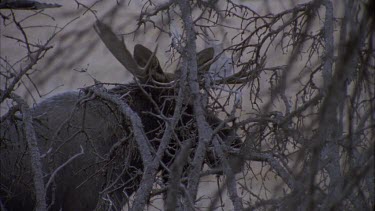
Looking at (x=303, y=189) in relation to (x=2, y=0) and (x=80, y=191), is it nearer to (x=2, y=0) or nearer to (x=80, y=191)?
(x=2, y=0)

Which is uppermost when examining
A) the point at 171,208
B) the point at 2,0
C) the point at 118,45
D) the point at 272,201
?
the point at 118,45

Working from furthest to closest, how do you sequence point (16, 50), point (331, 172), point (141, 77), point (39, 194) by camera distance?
point (16, 50)
point (141, 77)
point (39, 194)
point (331, 172)

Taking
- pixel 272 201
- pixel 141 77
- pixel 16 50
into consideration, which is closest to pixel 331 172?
pixel 272 201

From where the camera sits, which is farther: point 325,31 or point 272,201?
point 325,31

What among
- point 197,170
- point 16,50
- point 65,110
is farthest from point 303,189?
point 16,50

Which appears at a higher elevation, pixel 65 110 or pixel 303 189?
pixel 65 110

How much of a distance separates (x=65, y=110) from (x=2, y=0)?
2126 millimetres

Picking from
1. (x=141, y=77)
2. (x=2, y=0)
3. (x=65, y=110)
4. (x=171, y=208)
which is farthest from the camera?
(x=65, y=110)

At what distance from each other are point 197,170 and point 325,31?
0.67 meters

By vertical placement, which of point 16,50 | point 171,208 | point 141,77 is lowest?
point 171,208

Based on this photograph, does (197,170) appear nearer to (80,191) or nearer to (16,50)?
(80,191)

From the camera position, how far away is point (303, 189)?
1588mm

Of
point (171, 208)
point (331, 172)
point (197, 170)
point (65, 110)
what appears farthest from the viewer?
point (65, 110)

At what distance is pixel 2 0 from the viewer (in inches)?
118
